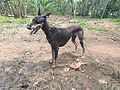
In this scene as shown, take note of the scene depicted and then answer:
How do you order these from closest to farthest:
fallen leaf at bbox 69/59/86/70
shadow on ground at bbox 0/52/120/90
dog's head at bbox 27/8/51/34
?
dog's head at bbox 27/8/51/34
shadow on ground at bbox 0/52/120/90
fallen leaf at bbox 69/59/86/70

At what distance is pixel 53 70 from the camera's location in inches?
197

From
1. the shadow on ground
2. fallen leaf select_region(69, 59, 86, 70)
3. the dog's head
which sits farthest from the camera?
fallen leaf select_region(69, 59, 86, 70)

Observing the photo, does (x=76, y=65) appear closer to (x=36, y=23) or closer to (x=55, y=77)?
(x=55, y=77)

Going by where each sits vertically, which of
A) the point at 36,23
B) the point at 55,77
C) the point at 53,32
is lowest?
the point at 55,77

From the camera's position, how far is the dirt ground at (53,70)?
15.3 feet

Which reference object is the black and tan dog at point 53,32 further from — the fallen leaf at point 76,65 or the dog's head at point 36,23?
the fallen leaf at point 76,65

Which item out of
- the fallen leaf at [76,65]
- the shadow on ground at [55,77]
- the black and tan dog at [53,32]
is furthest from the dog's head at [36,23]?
the fallen leaf at [76,65]

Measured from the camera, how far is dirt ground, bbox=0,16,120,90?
15.3 ft

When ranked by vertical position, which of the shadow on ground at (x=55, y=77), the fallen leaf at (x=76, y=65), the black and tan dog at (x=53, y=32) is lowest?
the shadow on ground at (x=55, y=77)

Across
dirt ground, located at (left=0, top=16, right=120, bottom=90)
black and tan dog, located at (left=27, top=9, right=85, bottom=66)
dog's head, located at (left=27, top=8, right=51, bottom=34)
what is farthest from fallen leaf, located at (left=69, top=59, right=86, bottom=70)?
dog's head, located at (left=27, top=8, right=51, bottom=34)

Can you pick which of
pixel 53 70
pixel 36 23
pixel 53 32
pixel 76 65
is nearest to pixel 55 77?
pixel 53 70

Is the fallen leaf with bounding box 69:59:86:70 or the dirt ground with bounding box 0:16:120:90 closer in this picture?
the dirt ground with bounding box 0:16:120:90

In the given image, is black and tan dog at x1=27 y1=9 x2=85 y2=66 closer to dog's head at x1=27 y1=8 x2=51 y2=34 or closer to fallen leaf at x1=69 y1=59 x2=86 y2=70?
dog's head at x1=27 y1=8 x2=51 y2=34

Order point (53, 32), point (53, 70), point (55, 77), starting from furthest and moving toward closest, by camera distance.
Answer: point (53, 70), point (53, 32), point (55, 77)
